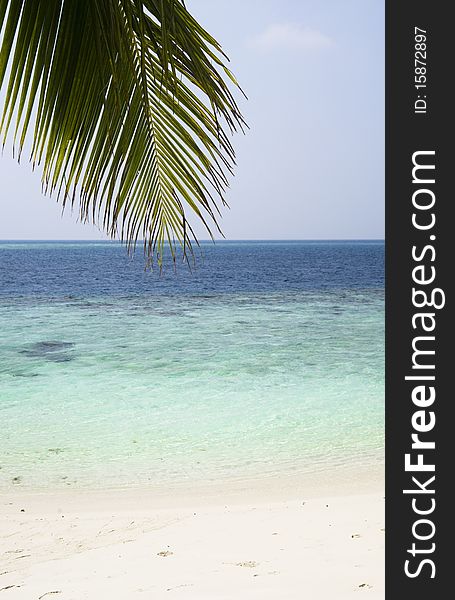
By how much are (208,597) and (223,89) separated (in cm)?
282

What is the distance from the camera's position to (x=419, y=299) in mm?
2320

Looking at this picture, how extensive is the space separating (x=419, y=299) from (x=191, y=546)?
10.3ft

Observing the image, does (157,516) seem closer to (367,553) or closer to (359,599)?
(367,553)

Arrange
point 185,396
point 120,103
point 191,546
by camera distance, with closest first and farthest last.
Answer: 1. point 120,103
2. point 191,546
3. point 185,396

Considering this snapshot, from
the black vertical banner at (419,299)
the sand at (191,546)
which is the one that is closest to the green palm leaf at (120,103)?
the black vertical banner at (419,299)

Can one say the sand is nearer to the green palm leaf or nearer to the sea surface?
the sea surface

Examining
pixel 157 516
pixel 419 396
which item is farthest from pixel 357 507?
pixel 419 396

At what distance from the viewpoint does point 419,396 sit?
7.89 feet

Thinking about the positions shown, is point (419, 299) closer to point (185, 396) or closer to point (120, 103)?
point (120, 103)

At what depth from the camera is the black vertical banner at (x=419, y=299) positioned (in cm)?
220

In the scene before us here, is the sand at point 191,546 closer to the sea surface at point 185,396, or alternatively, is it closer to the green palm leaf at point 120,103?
the sea surface at point 185,396

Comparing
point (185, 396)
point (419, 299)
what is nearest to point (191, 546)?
point (419, 299)

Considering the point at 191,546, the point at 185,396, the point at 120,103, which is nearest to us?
the point at 120,103

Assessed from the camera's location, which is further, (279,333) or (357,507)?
(279,333)
